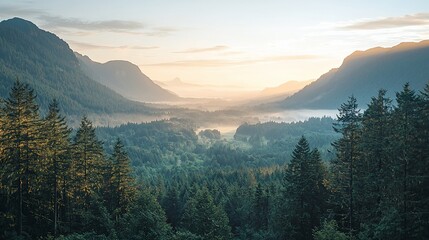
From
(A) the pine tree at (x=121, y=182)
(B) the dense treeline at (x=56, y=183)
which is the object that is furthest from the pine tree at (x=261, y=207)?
(A) the pine tree at (x=121, y=182)

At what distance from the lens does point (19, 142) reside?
39.5 m

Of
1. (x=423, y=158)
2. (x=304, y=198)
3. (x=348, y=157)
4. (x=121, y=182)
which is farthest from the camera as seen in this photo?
Result: (x=121, y=182)

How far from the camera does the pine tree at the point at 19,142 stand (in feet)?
129

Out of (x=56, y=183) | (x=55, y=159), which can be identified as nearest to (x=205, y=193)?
(x=56, y=183)

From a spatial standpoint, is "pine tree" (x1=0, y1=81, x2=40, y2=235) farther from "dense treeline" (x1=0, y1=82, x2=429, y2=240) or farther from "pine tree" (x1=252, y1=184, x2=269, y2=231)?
"pine tree" (x1=252, y1=184, x2=269, y2=231)

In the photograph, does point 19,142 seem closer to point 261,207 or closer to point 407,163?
point 407,163

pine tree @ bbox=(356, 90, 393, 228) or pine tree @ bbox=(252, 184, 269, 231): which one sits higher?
pine tree @ bbox=(356, 90, 393, 228)

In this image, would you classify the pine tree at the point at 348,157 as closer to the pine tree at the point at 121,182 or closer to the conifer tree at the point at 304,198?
the conifer tree at the point at 304,198

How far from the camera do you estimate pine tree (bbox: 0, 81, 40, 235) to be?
39219mm

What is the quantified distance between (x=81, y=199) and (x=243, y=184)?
76584 mm

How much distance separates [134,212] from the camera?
4434cm

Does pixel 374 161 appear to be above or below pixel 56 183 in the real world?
above

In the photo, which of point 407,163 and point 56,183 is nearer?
point 407,163

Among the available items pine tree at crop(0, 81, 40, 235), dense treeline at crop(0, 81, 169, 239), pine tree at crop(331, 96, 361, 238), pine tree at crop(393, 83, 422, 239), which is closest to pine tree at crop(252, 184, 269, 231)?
dense treeline at crop(0, 81, 169, 239)
